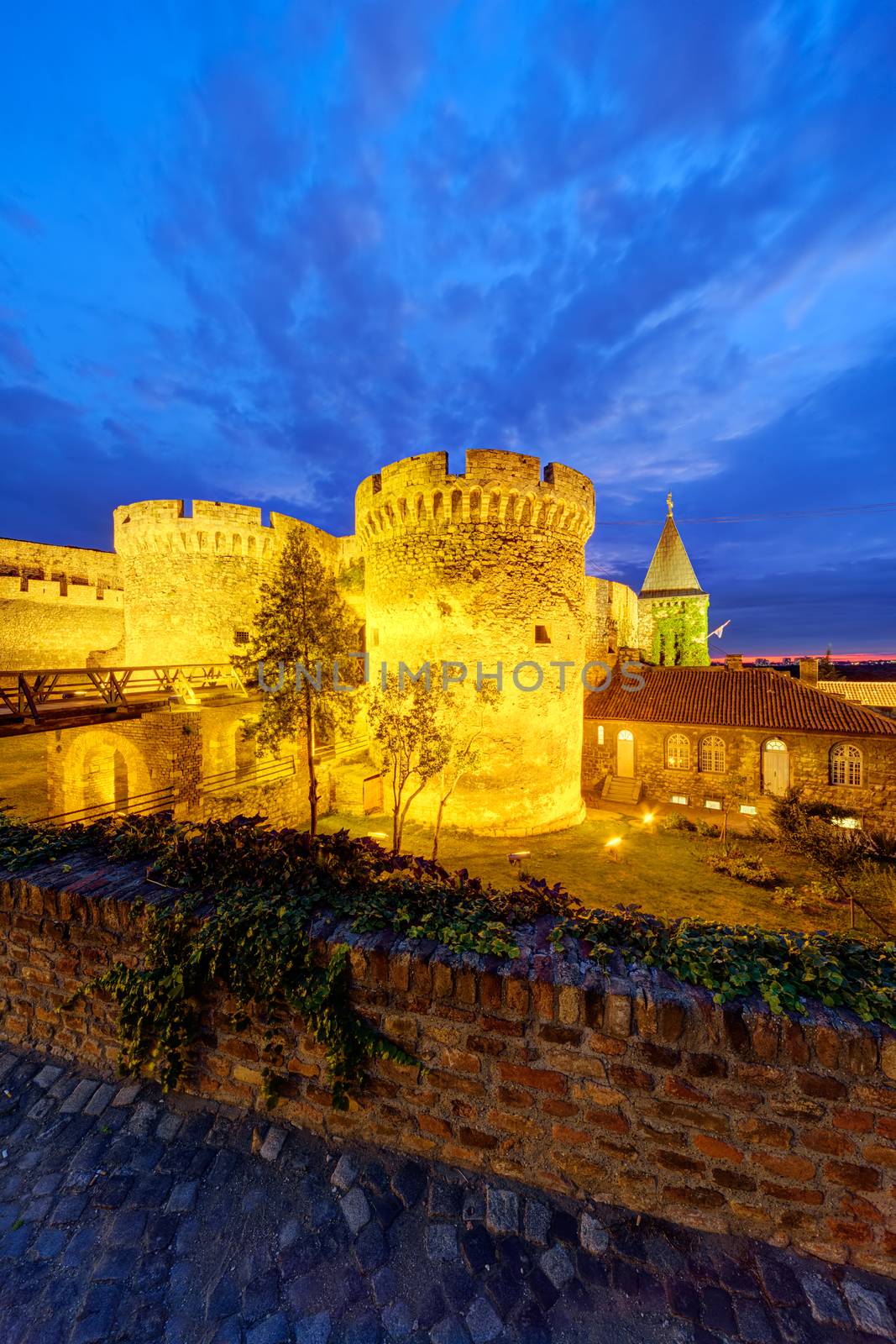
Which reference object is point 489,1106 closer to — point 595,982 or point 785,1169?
point 595,982

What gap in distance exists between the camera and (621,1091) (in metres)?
2.35

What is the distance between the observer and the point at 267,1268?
2.28m

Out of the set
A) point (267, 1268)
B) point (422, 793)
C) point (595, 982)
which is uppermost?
point (595, 982)

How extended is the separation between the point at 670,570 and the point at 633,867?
90.0ft

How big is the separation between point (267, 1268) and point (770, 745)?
63.6 feet

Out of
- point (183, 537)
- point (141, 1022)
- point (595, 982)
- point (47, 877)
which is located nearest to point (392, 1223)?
point (595, 982)

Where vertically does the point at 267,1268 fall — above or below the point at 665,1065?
below

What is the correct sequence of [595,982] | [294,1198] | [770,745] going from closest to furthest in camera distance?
1. [595,982]
2. [294,1198]
3. [770,745]

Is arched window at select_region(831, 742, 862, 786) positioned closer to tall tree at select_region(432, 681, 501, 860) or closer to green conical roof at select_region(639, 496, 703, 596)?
tall tree at select_region(432, 681, 501, 860)

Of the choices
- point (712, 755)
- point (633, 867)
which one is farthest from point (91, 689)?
point (712, 755)

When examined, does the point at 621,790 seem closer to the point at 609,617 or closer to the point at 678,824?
the point at 678,824

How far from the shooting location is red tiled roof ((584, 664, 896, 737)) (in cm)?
1641

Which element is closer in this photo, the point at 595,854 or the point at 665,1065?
the point at 665,1065

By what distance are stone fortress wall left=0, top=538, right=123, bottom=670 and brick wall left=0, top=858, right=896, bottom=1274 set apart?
79.9ft
